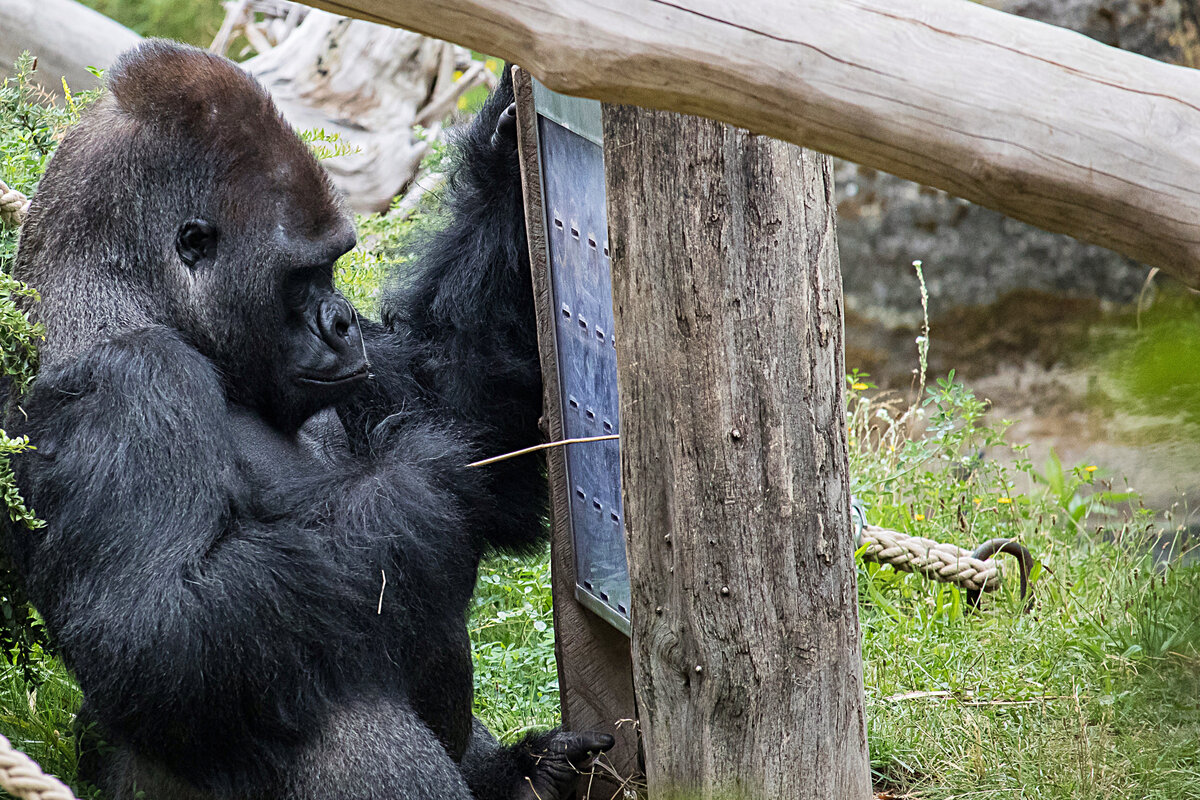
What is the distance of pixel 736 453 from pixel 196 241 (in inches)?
43.4

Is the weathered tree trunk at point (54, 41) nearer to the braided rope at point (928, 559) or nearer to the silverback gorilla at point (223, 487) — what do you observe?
the silverback gorilla at point (223, 487)

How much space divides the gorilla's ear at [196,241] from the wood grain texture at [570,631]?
61 centimetres

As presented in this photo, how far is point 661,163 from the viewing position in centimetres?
185

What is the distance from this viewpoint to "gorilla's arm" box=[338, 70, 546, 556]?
2676mm

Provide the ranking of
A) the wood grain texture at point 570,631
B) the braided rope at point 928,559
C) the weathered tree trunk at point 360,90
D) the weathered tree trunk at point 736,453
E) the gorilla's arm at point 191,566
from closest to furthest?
the weathered tree trunk at point 736,453
the gorilla's arm at point 191,566
the wood grain texture at point 570,631
the braided rope at point 928,559
the weathered tree trunk at point 360,90

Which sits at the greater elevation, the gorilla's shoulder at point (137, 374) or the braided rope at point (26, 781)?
the gorilla's shoulder at point (137, 374)

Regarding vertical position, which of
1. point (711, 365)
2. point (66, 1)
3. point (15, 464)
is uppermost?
point (66, 1)

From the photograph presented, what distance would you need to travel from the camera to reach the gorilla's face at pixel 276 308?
227 centimetres

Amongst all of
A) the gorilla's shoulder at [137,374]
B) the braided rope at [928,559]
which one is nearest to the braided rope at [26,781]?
the gorilla's shoulder at [137,374]

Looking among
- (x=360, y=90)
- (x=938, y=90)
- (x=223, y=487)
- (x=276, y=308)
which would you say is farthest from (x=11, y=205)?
(x=360, y=90)

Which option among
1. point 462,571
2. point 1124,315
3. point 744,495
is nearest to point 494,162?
point 462,571

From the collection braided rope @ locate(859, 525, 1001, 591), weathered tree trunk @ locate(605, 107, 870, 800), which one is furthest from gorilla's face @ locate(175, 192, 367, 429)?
braided rope @ locate(859, 525, 1001, 591)

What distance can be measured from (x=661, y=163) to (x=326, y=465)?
107 cm

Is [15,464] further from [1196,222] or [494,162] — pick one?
[1196,222]
